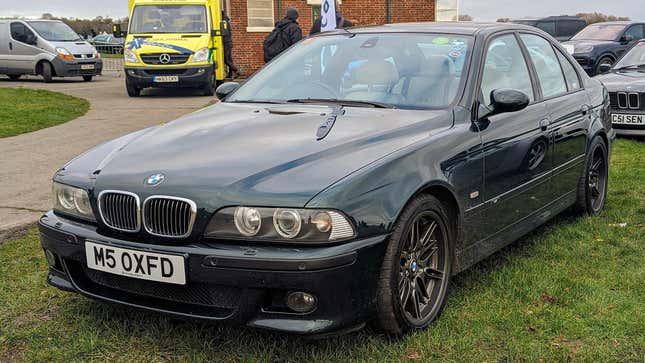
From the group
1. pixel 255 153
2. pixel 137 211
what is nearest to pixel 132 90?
pixel 255 153

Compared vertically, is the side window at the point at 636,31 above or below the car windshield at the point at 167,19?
below

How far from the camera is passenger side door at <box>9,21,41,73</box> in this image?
20516mm

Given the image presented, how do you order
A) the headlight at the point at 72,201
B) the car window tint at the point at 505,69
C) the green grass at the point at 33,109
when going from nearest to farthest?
the headlight at the point at 72,201 → the car window tint at the point at 505,69 → the green grass at the point at 33,109

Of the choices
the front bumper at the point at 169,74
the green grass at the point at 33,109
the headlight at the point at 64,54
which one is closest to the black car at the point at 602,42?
the front bumper at the point at 169,74

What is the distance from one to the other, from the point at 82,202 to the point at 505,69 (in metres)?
2.65

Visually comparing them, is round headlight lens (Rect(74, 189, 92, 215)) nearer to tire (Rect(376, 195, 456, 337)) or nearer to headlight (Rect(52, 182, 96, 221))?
headlight (Rect(52, 182, 96, 221))

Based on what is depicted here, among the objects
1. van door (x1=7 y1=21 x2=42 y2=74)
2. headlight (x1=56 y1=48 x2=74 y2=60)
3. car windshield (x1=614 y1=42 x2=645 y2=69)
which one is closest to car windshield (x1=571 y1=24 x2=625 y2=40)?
car windshield (x1=614 y1=42 x2=645 y2=69)

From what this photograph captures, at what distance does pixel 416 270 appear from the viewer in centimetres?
344

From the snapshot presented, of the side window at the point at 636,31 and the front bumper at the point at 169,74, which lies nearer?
the front bumper at the point at 169,74

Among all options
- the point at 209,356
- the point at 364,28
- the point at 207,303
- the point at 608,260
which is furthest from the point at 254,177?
the point at 608,260

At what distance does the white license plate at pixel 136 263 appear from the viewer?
117 inches

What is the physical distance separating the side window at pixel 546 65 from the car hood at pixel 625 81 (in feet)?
15.2

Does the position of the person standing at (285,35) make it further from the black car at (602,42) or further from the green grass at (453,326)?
the green grass at (453,326)

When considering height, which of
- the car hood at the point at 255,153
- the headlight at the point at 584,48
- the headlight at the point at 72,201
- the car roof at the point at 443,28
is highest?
the car roof at the point at 443,28
